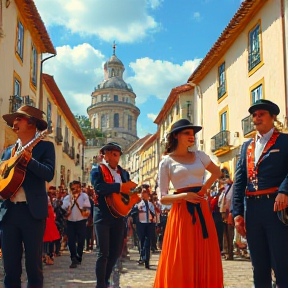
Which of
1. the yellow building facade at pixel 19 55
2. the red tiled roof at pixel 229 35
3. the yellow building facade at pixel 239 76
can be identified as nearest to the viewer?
the yellow building facade at pixel 19 55

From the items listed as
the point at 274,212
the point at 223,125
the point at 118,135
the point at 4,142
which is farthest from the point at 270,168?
→ the point at 118,135

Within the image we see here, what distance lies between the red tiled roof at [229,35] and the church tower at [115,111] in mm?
56226

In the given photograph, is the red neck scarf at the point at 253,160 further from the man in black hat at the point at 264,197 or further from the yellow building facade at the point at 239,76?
the yellow building facade at the point at 239,76

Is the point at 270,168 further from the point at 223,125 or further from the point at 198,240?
the point at 223,125

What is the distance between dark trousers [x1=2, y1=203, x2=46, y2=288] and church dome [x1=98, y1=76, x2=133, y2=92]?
8524 cm

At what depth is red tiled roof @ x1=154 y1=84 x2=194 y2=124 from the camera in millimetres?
34656

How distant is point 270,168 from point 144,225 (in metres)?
7.62

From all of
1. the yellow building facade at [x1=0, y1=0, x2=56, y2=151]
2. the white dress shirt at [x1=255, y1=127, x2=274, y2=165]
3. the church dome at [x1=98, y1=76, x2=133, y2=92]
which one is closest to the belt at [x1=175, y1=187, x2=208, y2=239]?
the white dress shirt at [x1=255, y1=127, x2=274, y2=165]

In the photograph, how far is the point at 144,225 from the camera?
11891 mm

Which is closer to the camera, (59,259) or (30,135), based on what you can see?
(30,135)

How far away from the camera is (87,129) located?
8425 centimetres

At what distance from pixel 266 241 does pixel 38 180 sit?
7.57 ft

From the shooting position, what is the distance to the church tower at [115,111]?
284 feet

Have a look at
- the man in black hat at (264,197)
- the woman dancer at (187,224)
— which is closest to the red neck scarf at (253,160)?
the man in black hat at (264,197)
